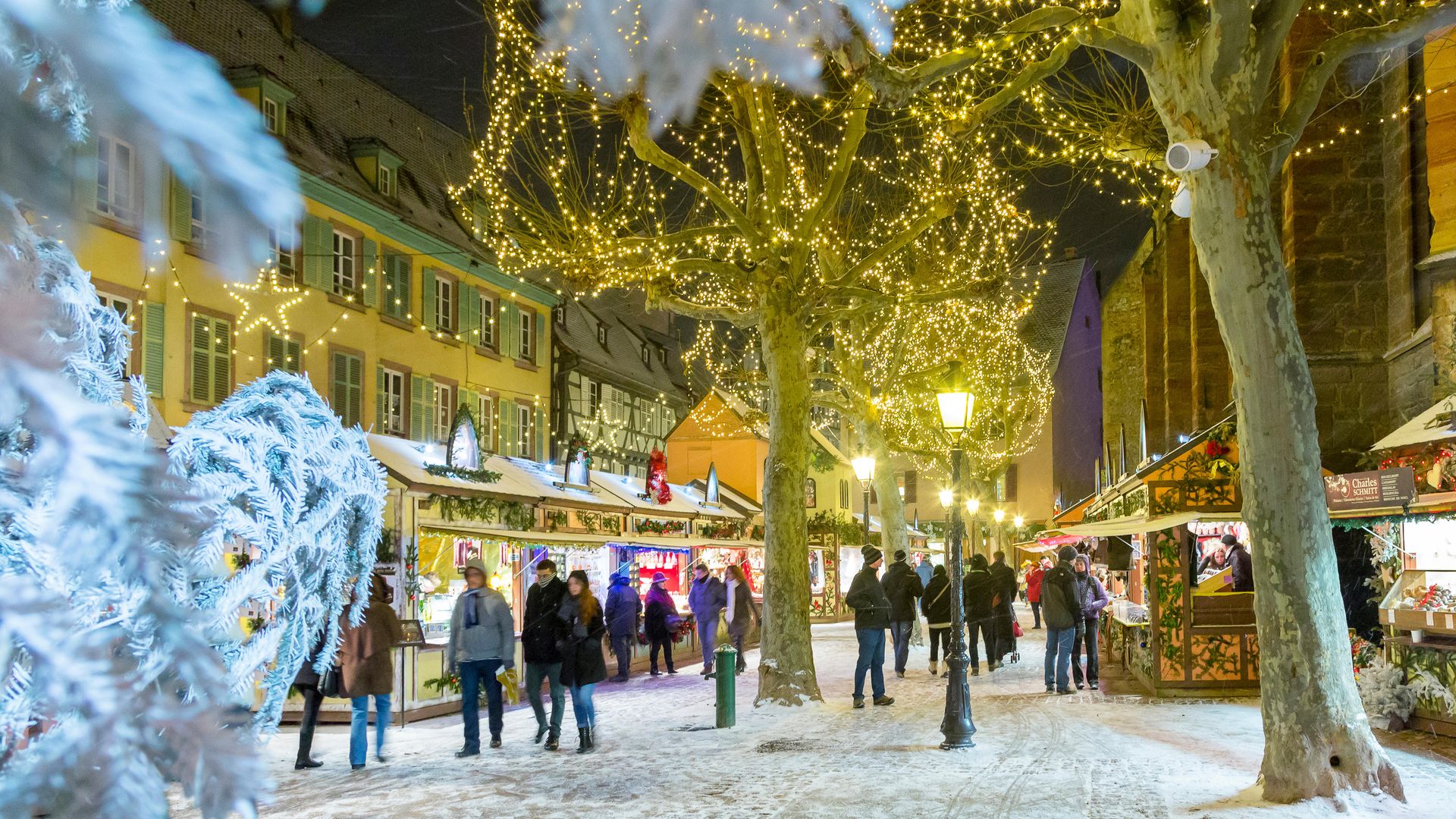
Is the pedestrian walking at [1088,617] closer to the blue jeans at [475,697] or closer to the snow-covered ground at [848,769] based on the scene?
the snow-covered ground at [848,769]

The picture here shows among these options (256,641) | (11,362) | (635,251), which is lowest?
(256,641)

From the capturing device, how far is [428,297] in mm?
29234

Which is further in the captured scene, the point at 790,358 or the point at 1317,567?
the point at 790,358

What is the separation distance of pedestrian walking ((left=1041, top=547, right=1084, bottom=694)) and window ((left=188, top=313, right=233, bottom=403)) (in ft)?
47.8

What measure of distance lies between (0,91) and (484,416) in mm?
31914

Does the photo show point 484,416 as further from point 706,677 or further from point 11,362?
point 11,362

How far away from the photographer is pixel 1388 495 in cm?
1220

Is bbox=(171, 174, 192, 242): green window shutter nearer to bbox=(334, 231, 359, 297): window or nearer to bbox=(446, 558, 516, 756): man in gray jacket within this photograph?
bbox=(446, 558, 516, 756): man in gray jacket

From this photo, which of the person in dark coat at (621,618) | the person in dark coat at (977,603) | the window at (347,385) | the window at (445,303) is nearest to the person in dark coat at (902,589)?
the person in dark coat at (977,603)

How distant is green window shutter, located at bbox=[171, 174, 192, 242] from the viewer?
104 centimetres

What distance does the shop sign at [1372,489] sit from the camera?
39.3 ft

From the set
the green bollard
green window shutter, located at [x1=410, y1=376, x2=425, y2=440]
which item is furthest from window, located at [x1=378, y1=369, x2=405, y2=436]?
the green bollard

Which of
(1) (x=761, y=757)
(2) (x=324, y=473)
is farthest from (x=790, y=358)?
(2) (x=324, y=473)

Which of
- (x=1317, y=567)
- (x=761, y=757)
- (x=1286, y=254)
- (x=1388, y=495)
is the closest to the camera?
(x=1317, y=567)
